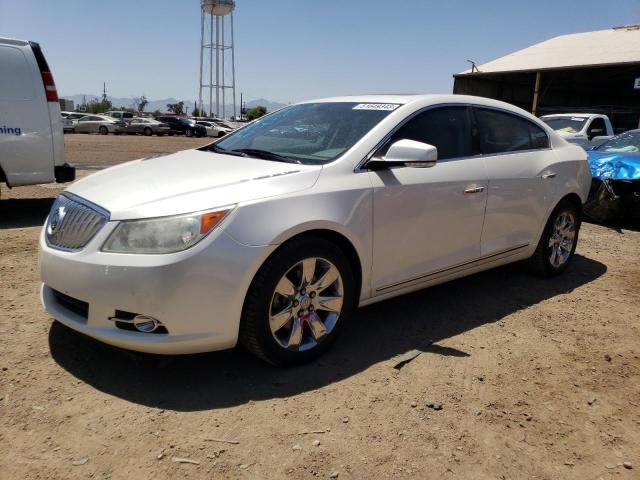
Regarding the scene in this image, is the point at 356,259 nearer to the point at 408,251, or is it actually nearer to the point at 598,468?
the point at 408,251

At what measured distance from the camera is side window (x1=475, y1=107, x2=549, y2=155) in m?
4.23

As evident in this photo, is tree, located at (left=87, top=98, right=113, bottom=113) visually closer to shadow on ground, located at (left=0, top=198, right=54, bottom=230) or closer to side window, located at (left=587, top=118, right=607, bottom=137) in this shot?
shadow on ground, located at (left=0, top=198, right=54, bottom=230)

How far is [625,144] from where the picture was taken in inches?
341

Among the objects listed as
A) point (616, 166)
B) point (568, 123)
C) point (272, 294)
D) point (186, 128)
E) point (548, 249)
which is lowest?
point (548, 249)

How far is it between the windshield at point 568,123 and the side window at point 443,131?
942 centimetres

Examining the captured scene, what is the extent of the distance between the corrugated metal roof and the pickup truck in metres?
12.5

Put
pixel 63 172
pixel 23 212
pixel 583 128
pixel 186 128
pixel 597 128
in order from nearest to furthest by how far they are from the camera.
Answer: pixel 63 172 < pixel 23 212 < pixel 583 128 < pixel 597 128 < pixel 186 128

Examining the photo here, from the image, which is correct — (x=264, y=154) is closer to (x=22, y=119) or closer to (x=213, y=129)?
(x=22, y=119)

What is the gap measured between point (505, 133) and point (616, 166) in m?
4.13

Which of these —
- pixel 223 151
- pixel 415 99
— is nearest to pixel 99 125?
pixel 223 151

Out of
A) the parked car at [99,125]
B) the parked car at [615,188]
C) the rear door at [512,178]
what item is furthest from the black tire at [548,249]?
the parked car at [99,125]

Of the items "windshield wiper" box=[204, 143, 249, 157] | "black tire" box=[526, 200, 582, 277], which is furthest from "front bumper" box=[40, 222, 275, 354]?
"black tire" box=[526, 200, 582, 277]

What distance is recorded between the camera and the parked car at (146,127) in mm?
37562

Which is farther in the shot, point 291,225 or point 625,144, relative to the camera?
point 625,144
